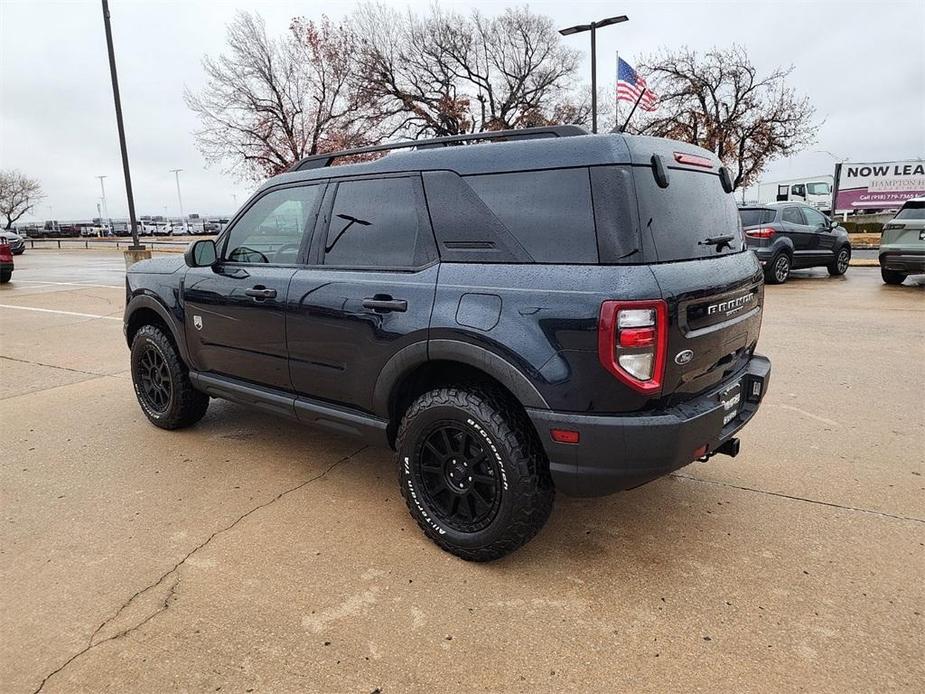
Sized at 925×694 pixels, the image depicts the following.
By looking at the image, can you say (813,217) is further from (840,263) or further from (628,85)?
(628,85)

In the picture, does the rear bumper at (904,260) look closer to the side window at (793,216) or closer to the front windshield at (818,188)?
the side window at (793,216)

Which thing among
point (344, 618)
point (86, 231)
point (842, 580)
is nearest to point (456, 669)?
point (344, 618)

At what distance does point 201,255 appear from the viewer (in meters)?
4.05

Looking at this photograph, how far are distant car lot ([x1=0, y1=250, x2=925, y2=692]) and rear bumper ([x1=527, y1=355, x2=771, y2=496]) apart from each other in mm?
503

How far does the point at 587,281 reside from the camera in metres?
2.40

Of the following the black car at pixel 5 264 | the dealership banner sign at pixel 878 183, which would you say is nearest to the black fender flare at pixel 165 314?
the black car at pixel 5 264

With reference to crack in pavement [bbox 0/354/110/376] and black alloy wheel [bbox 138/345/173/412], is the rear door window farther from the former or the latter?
crack in pavement [bbox 0/354/110/376]

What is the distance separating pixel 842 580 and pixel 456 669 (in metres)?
1.68

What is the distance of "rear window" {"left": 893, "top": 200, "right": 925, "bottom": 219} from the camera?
36.4 ft

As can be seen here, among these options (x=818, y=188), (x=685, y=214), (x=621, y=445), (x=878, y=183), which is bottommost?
(x=621, y=445)

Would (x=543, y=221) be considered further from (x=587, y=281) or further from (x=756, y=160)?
(x=756, y=160)

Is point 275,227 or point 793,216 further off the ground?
point 793,216

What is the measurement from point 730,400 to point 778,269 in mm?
11578

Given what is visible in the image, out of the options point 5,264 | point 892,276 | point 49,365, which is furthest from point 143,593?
point 5,264
